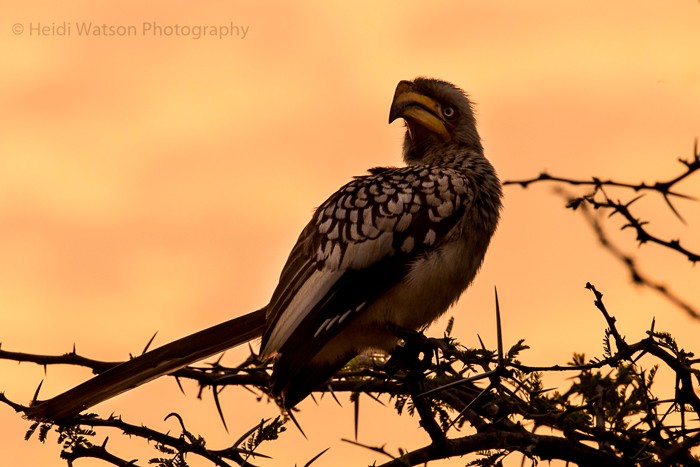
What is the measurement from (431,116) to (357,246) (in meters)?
1.37

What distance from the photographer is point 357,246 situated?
4.59 m

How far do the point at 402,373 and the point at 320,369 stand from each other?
0.41 meters

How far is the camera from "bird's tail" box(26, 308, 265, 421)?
365 cm

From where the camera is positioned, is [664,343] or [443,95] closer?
[664,343]

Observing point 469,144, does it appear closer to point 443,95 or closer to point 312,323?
point 443,95

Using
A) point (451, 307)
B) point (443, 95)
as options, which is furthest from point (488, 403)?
point (443, 95)

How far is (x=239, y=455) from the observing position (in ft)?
10.2

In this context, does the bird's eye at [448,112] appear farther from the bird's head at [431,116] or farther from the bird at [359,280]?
the bird at [359,280]

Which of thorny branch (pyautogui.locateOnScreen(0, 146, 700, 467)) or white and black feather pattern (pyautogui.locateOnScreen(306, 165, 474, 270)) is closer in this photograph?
thorny branch (pyautogui.locateOnScreen(0, 146, 700, 467))

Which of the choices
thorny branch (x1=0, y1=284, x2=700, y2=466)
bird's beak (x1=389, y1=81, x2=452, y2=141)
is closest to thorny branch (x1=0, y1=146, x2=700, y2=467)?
thorny branch (x1=0, y1=284, x2=700, y2=466)

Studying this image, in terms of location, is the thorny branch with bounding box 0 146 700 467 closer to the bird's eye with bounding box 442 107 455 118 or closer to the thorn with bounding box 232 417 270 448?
the thorn with bounding box 232 417 270 448

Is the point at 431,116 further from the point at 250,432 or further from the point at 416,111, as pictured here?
the point at 250,432

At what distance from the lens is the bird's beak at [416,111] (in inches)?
216

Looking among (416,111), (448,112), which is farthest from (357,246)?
(448,112)
